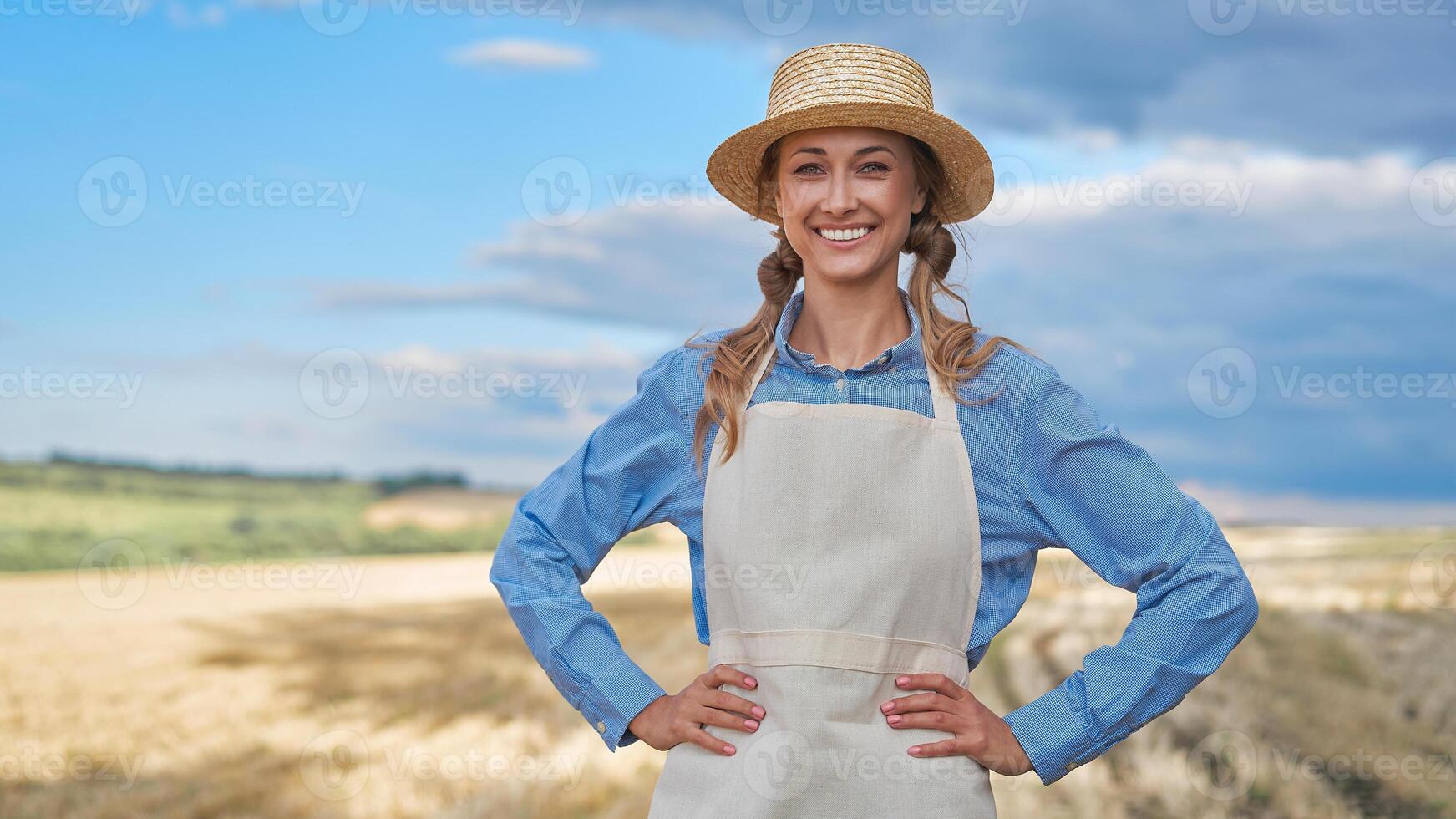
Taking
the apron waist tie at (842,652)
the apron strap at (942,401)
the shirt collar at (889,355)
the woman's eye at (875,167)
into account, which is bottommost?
the apron waist tie at (842,652)

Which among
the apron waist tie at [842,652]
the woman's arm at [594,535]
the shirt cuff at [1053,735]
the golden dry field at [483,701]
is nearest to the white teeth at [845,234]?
the woman's arm at [594,535]

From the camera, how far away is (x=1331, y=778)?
4781 mm

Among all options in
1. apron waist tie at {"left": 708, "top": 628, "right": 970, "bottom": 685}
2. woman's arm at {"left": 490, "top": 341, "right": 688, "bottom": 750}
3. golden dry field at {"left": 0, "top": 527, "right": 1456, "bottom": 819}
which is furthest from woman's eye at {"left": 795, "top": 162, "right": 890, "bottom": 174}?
golden dry field at {"left": 0, "top": 527, "right": 1456, "bottom": 819}

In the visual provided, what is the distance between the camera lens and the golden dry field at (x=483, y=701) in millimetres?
4539

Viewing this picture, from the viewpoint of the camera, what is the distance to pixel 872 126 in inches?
90.0

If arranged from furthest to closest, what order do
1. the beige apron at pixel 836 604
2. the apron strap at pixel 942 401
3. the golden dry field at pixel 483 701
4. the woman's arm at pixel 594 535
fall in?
the golden dry field at pixel 483 701 < the woman's arm at pixel 594 535 < the apron strap at pixel 942 401 < the beige apron at pixel 836 604

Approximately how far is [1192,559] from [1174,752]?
3072 mm

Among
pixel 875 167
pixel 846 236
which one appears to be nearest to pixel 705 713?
pixel 846 236

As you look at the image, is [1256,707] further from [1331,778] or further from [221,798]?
[221,798]

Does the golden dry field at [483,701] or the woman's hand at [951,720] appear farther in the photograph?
the golden dry field at [483,701]

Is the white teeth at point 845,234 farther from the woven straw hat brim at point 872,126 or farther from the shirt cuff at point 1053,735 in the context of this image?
the shirt cuff at point 1053,735

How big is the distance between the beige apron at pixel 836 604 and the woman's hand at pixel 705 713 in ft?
0.07

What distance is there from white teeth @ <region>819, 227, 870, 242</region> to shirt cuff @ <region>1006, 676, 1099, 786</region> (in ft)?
2.93

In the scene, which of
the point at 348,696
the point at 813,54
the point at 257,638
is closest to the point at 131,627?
the point at 257,638
